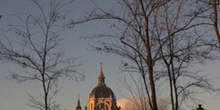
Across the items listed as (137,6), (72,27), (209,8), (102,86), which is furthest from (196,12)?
(102,86)

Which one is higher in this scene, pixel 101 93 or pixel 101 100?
pixel 101 93

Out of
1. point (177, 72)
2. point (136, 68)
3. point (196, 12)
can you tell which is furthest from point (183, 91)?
point (196, 12)

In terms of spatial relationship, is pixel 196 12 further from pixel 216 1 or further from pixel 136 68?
pixel 136 68

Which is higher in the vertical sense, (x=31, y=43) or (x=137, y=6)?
(x=137, y=6)

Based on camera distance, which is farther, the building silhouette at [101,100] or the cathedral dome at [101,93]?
the cathedral dome at [101,93]

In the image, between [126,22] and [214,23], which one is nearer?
[214,23]

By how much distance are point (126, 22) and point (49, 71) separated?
11.2ft

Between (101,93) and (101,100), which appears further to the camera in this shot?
(101,93)

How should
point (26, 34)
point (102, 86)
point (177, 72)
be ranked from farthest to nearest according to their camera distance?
point (102, 86)
point (177, 72)
point (26, 34)

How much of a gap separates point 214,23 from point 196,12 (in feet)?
2.11

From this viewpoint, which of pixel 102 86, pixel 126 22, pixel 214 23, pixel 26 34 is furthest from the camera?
pixel 102 86

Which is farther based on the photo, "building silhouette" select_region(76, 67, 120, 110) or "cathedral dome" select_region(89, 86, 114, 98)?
"cathedral dome" select_region(89, 86, 114, 98)

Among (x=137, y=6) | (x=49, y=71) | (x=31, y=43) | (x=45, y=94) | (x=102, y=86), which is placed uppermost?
(x=102, y=86)

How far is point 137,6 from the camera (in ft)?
37.5
